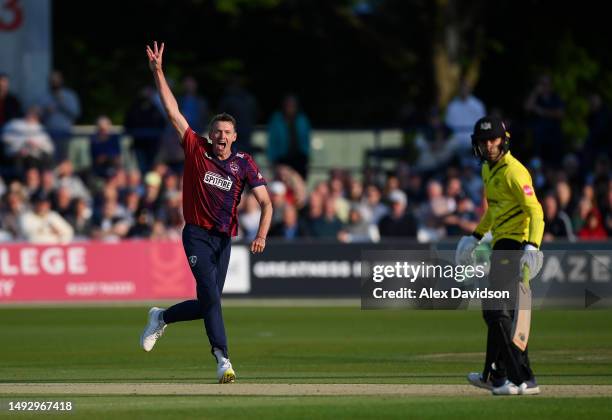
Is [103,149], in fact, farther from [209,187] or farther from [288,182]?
[209,187]

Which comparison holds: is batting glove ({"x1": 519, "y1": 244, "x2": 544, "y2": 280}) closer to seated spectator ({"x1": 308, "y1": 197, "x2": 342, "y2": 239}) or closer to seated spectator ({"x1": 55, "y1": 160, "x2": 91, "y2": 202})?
seated spectator ({"x1": 308, "y1": 197, "x2": 342, "y2": 239})

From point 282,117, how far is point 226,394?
598 inches

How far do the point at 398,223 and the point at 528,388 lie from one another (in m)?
12.3

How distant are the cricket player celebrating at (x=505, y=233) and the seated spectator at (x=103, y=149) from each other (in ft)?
52.2

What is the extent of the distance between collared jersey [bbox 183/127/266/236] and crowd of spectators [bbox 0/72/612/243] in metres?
11.4

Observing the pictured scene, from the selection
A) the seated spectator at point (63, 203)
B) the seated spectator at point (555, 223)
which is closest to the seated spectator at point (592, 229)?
the seated spectator at point (555, 223)

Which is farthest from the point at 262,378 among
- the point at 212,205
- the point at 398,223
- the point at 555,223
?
the point at 555,223

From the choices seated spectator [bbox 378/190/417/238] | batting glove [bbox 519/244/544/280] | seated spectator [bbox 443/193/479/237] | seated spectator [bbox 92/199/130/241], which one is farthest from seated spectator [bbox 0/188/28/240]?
batting glove [bbox 519/244/544/280]

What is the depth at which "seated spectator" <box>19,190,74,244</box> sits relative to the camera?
941 inches

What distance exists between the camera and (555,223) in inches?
943

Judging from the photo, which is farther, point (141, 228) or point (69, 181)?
point (69, 181)

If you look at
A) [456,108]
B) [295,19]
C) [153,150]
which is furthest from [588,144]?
[295,19]

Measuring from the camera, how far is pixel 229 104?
26.7m

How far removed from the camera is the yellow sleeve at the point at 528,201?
456 inches
